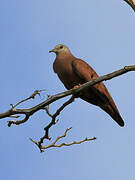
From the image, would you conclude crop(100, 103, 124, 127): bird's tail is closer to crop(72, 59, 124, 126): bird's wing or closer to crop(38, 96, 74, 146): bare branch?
crop(72, 59, 124, 126): bird's wing

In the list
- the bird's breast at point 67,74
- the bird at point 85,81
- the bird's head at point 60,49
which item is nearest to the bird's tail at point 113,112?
the bird at point 85,81

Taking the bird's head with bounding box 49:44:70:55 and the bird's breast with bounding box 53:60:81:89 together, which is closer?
the bird's breast with bounding box 53:60:81:89

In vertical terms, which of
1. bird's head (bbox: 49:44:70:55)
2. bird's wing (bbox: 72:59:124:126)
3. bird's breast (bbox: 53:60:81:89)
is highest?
bird's head (bbox: 49:44:70:55)

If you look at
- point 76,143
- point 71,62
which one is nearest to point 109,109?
point 71,62

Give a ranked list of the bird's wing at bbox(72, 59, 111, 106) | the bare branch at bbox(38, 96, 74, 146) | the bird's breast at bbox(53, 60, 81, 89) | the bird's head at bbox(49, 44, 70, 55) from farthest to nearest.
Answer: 1. the bird's head at bbox(49, 44, 70, 55)
2. the bird's breast at bbox(53, 60, 81, 89)
3. the bird's wing at bbox(72, 59, 111, 106)
4. the bare branch at bbox(38, 96, 74, 146)

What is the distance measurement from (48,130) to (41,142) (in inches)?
7.9

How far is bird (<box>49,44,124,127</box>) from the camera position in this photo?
4.82 m

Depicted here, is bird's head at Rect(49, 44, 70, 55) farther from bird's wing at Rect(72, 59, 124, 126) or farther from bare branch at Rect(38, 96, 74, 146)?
bare branch at Rect(38, 96, 74, 146)

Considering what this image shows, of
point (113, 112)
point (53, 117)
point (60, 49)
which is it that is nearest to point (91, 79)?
point (113, 112)

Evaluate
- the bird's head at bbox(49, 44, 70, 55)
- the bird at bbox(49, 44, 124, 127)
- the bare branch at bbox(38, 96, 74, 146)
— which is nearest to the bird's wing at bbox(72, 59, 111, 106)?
the bird at bbox(49, 44, 124, 127)

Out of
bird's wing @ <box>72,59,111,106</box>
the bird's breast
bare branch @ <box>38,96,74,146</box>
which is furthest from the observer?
the bird's breast

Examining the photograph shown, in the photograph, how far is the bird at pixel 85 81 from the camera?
15.8 ft

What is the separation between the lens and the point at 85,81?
4836mm

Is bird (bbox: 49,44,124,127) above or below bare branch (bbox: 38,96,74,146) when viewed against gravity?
above
